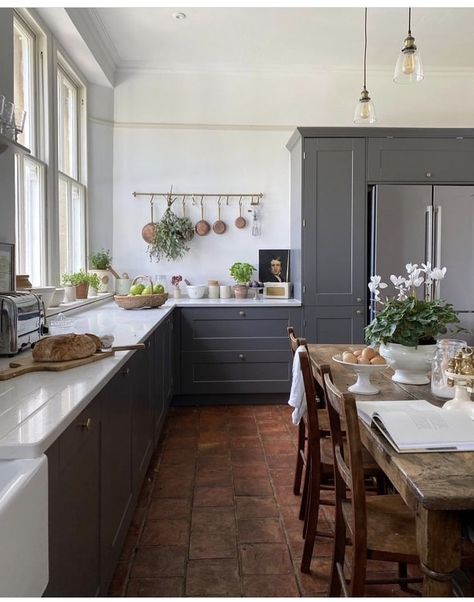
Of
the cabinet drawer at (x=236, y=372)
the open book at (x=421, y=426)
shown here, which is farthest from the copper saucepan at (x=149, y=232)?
the open book at (x=421, y=426)

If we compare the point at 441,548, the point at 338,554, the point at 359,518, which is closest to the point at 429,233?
the point at 338,554

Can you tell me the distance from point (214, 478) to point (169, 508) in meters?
0.40

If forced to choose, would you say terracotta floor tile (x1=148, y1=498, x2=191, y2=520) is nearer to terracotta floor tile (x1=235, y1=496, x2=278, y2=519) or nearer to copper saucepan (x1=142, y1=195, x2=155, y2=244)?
terracotta floor tile (x1=235, y1=496, x2=278, y2=519)

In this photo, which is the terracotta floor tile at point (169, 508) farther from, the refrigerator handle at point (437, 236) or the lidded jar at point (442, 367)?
the refrigerator handle at point (437, 236)


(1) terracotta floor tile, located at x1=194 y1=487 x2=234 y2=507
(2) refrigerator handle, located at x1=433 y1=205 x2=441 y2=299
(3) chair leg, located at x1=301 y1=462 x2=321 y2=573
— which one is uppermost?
(2) refrigerator handle, located at x1=433 y1=205 x2=441 y2=299

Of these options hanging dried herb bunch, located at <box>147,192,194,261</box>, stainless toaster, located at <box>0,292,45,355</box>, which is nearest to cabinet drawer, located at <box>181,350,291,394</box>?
hanging dried herb bunch, located at <box>147,192,194,261</box>

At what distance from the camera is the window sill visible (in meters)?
2.97

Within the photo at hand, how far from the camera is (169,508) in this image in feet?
7.87

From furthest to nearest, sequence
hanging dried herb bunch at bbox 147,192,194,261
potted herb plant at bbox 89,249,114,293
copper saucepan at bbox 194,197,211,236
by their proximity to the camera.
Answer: copper saucepan at bbox 194,197,211,236
hanging dried herb bunch at bbox 147,192,194,261
potted herb plant at bbox 89,249,114,293

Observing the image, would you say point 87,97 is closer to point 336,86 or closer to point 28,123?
point 28,123

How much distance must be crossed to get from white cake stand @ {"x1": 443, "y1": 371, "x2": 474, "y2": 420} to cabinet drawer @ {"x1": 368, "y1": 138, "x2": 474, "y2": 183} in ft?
9.17

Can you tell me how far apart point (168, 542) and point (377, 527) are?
1105 mm

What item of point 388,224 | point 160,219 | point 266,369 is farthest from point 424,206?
point 160,219

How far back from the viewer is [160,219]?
4.66 metres
